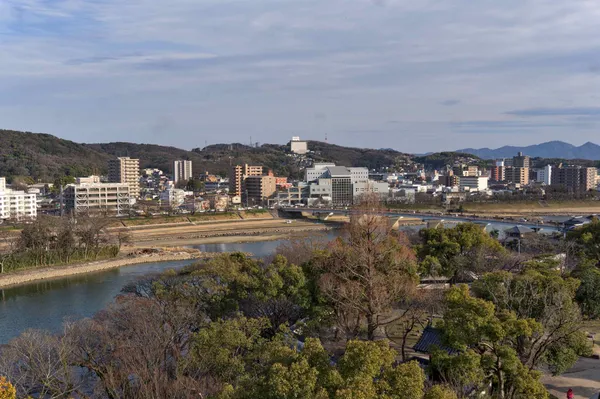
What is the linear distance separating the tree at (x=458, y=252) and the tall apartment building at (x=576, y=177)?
46.2 m

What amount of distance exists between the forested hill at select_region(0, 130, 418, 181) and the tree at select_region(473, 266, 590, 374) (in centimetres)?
4737

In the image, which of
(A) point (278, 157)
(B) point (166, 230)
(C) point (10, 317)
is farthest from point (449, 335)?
(A) point (278, 157)

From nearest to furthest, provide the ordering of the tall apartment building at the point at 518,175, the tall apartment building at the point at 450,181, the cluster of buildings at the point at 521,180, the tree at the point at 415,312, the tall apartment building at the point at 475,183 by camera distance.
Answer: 1. the tree at the point at 415,312
2. the cluster of buildings at the point at 521,180
3. the tall apartment building at the point at 475,183
4. the tall apartment building at the point at 450,181
5. the tall apartment building at the point at 518,175

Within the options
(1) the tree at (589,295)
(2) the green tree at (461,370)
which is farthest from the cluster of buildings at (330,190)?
(2) the green tree at (461,370)

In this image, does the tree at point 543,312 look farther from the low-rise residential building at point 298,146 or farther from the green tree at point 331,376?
the low-rise residential building at point 298,146

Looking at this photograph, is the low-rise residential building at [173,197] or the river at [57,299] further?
the low-rise residential building at [173,197]

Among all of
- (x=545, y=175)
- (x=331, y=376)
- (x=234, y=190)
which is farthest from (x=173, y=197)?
A: (x=545, y=175)

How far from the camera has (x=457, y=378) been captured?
5.11m

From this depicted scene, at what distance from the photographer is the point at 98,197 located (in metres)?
31.5

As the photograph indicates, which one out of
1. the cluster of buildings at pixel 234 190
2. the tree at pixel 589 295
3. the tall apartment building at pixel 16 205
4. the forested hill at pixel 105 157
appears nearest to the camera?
the tree at pixel 589 295

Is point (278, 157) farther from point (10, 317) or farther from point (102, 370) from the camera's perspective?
point (102, 370)

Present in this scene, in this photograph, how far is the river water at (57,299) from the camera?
11.0m

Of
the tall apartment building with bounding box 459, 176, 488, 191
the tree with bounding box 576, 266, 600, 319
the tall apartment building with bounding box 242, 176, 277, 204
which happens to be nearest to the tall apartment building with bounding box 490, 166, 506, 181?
the tall apartment building with bounding box 459, 176, 488, 191

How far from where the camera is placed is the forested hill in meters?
51.7
